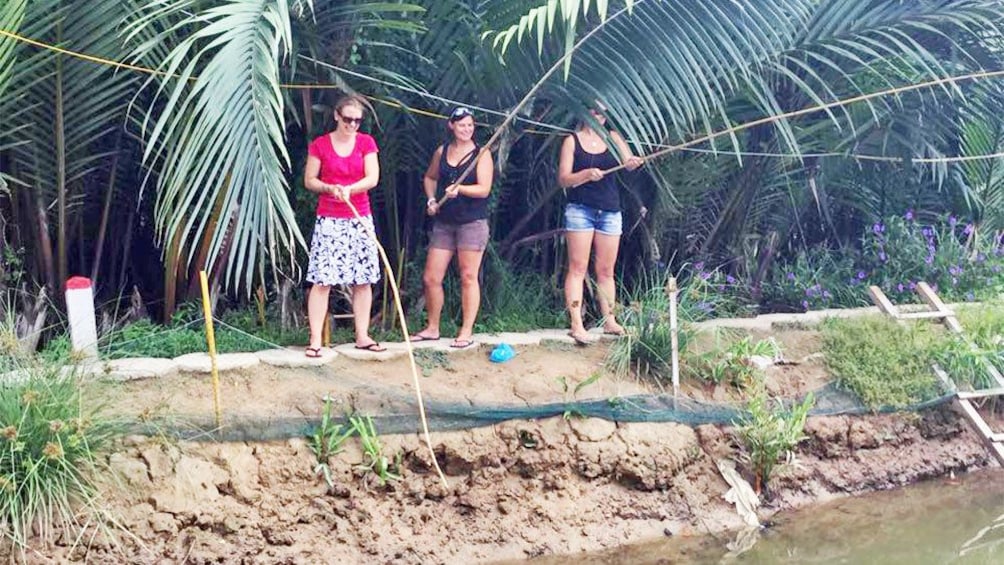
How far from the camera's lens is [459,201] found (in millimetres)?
5344

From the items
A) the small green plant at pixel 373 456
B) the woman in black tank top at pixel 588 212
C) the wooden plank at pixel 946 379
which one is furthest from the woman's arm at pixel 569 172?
the wooden plank at pixel 946 379

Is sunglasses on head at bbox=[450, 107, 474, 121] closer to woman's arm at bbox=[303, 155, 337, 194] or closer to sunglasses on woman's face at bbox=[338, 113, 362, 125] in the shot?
sunglasses on woman's face at bbox=[338, 113, 362, 125]

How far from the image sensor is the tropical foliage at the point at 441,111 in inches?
171

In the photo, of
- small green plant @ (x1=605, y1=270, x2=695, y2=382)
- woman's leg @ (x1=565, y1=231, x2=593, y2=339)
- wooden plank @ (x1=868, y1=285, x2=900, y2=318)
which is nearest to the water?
small green plant @ (x1=605, y1=270, x2=695, y2=382)

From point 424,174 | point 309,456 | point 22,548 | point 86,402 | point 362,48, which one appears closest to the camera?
point 22,548

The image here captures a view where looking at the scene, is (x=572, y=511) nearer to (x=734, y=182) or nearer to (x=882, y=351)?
(x=882, y=351)

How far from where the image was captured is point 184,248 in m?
5.43

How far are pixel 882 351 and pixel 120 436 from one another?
13.1 feet

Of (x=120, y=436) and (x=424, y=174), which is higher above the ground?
(x=424, y=174)

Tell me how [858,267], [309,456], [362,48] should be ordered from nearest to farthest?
[309,456] < [362,48] < [858,267]

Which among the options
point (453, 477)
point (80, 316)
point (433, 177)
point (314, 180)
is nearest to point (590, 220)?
point (433, 177)

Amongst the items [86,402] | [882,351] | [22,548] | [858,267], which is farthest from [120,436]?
[858,267]

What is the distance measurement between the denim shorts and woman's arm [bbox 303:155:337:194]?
1.34 m

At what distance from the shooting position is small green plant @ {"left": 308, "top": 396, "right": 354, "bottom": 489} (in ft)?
14.9
